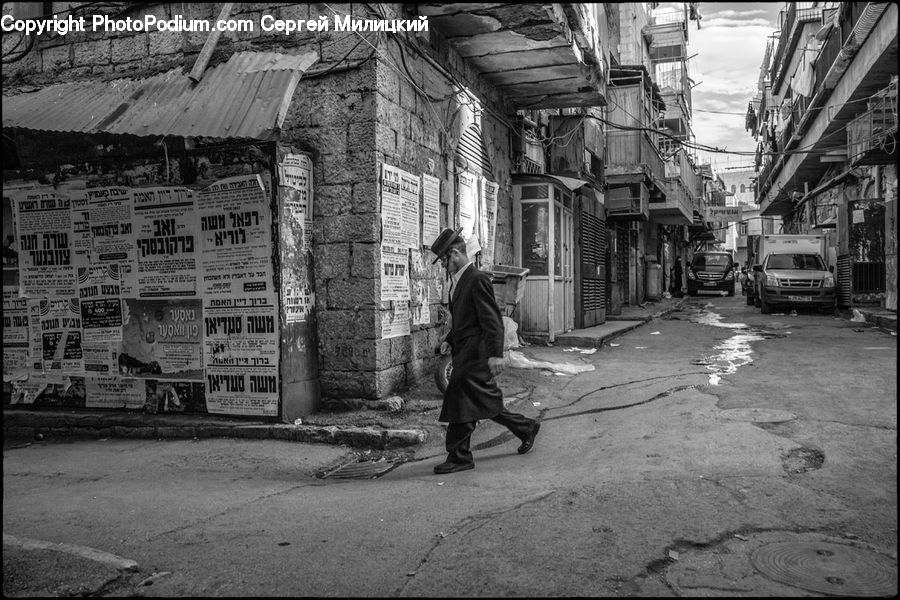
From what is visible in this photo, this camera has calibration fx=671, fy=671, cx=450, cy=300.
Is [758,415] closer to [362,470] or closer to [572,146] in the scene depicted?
[362,470]

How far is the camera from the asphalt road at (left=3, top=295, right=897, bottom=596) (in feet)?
10.1

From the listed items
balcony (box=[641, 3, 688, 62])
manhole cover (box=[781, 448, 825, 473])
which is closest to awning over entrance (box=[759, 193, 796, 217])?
balcony (box=[641, 3, 688, 62])

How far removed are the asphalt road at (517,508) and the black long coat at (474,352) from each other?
0.49m

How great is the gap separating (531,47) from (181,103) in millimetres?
4604

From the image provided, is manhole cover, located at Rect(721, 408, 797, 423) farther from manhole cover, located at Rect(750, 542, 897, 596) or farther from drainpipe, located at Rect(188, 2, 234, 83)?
drainpipe, located at Rect(188, 2, 234, 83)

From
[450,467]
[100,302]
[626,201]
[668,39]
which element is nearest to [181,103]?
[100,302]

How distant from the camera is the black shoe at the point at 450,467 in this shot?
5.06 m

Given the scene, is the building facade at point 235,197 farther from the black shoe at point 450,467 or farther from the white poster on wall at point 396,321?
the black shoe at point 450,467

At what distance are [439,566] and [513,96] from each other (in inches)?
364

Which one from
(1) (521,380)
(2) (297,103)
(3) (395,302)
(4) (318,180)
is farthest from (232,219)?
(1) (521,380)

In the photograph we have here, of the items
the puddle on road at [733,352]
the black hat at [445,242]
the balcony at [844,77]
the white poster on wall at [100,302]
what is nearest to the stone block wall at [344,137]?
the black hat at [445,242]

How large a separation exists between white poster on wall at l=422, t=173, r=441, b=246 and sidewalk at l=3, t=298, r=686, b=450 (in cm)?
169

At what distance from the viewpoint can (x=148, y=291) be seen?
23.0 ft

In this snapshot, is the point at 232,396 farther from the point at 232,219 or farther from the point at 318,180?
the point at 318,180
